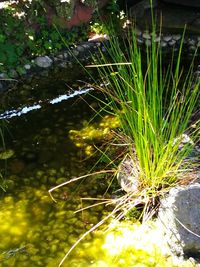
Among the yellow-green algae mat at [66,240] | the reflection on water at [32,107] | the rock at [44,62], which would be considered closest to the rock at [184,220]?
the yellow-green algae mat at [66,240]

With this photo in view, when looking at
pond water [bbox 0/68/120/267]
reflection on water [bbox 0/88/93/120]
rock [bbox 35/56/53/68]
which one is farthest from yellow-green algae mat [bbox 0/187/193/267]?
rock [bbox 35/56/53/68]

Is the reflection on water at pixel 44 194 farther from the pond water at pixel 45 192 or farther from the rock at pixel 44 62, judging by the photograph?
the rock at pixel 44 62

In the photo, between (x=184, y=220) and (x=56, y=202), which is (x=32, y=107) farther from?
(x=184, y=220)

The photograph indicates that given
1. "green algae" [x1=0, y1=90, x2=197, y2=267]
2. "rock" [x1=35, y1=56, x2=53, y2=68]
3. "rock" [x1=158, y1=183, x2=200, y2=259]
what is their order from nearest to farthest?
"rock" [x1=158, y1=183, x2=200, y2=259]
"green algae" [x1=0, y1=90, x2=197, y2=267]
"rock" [x1=35, y1=56, x2=53, y2=68]

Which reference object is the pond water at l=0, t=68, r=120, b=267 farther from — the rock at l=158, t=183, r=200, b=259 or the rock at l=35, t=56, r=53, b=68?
the rock at l=35, t=56, r=53, b=68

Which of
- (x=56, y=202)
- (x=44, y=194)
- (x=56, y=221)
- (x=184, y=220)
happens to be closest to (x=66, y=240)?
(x=56, y=221)

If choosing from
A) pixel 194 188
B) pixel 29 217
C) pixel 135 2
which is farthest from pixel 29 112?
pixel 135 2
